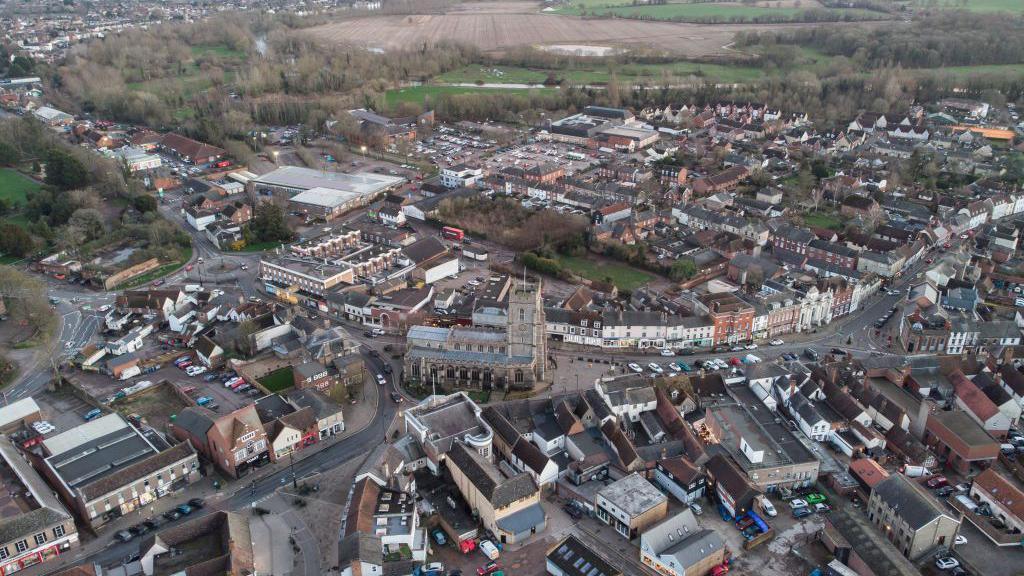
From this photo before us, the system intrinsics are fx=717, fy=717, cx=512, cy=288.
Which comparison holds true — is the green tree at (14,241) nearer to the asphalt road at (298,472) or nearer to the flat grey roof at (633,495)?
the asphalt road at (298,472)

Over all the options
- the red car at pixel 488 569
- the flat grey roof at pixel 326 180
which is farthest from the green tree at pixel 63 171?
the red car at pixel 488 569

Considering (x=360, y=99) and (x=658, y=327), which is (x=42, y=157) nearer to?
(x=360, y=99)

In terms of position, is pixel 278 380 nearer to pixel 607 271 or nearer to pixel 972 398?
pixel 607 271

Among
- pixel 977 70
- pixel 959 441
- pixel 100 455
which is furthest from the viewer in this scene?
pixel 977 70

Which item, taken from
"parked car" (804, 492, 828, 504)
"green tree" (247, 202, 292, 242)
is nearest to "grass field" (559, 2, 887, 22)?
"green tree" (247, 202, 292, 242)

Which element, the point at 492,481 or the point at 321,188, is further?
the point at 321,188

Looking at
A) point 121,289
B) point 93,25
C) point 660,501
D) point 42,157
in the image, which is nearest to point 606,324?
point 660,501

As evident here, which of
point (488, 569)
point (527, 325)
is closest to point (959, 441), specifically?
point (527, 325)
